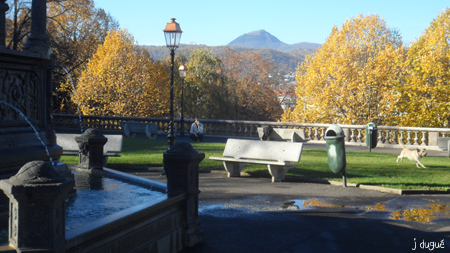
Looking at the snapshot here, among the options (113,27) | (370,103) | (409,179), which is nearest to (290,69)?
(113,27)

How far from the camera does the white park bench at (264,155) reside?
13.3 meters

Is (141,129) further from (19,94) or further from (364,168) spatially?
(19,94)

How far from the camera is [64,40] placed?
1790 inches

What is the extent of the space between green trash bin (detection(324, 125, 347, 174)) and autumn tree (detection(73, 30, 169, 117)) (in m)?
34.6

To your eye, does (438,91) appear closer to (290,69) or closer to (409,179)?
(409,179)

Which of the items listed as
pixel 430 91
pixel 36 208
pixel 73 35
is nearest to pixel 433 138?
pixel 430 91

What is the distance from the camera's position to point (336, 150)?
12648 mm

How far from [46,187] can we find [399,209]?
23.8 ft

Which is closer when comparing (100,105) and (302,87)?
(302,87)

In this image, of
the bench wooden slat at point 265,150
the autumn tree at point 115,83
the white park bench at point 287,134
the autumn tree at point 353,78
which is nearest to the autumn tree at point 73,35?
the autumn tree at point 115,83

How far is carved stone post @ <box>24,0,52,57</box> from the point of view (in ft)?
26.6

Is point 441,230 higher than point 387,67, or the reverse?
point 387,67

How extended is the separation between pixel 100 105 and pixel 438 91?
27.9 metres

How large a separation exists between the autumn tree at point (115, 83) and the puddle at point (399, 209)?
36825 millimetres
